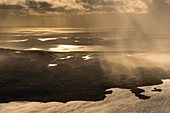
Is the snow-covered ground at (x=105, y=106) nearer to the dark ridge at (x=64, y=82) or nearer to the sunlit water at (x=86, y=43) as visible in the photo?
→ the dark ridge at (x=64, y=82)

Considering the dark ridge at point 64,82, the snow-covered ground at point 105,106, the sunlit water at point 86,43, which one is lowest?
the sunlit water at point 86,43

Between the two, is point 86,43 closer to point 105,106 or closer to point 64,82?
point 64,82

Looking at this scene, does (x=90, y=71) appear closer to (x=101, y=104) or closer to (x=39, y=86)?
(x=39, y=86)

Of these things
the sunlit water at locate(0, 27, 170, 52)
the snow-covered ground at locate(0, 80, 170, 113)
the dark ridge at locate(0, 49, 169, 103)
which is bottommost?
the sunlit water at locate(0, 27, 170, 52)

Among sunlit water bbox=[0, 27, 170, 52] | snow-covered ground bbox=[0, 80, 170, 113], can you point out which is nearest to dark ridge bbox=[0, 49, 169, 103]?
snow-covered ground bbox=[0, 80, 170, 113]

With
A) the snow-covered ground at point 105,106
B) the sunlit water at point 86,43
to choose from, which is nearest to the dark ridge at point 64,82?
the snow-covered ground at point 105,106

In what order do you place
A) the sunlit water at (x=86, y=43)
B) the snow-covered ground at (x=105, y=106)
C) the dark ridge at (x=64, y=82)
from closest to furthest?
1. the snow-covered ground at (x=105, y=106)
2. the dark ridge at (x=64, y=82)
3. the sunlit water at (x=86, y=43)

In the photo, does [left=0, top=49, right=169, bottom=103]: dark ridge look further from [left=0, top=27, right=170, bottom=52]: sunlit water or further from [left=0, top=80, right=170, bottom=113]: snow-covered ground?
[left=0, top=27, right=170, bottom=52]: sunlit water

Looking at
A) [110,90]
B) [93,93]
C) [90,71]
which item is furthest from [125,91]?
[90,71]
